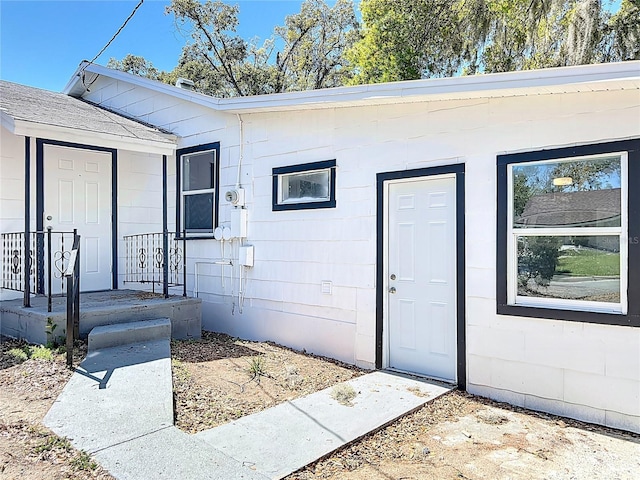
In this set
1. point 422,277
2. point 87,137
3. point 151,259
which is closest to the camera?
point 422,277

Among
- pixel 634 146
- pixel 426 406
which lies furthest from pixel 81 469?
pixel 634 146

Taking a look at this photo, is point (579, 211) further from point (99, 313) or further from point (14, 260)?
point (14, 260)

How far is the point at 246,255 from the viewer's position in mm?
6547

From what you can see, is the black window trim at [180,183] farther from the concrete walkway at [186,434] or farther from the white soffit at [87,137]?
the concrete walkway at [186,434]

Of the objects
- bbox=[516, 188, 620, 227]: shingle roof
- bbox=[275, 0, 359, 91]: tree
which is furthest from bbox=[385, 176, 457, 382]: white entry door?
bbox=[275, 0, 359, 91]: tree

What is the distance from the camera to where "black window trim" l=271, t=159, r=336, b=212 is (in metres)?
5.69

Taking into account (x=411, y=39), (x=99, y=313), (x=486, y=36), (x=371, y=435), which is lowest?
(x=371, y=435)

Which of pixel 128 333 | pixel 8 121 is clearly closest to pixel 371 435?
pixel 128 333

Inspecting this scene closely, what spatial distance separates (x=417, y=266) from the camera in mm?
5047

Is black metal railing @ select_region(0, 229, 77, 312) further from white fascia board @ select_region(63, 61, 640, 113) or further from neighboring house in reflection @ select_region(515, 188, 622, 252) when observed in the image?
neighboring house in reflection @ select_region(515, 188, 622, 252)

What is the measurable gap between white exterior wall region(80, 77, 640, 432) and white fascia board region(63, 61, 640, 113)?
24cm

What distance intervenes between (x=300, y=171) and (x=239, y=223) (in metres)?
1.26

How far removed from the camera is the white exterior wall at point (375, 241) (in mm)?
3912

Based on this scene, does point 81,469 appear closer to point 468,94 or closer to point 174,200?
point 468,94
